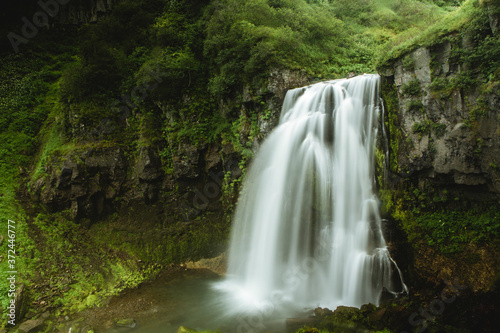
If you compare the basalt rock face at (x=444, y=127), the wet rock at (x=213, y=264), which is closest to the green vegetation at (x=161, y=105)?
Result: the basalt rock face at (x=444, y=127)

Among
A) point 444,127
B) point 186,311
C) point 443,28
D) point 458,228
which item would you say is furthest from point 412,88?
point 186,311

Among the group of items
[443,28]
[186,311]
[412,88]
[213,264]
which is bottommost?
[186,311]

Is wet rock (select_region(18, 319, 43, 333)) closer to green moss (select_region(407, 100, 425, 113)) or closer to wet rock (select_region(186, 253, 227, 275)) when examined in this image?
wet rock (select_region(186, 253, 227, 275))

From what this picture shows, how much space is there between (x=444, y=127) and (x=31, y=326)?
40.8 feet

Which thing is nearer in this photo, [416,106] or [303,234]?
[416,106]

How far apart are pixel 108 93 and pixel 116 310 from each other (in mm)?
9809

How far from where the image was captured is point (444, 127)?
23.2ft

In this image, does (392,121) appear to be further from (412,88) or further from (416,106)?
(412,88)

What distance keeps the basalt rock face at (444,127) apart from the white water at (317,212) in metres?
0.89

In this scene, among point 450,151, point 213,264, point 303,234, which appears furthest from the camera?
point 213,264

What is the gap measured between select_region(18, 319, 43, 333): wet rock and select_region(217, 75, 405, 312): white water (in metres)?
5.23

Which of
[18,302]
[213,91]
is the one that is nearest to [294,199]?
[213,91]

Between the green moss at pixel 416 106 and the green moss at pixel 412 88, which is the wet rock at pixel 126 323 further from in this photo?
the green moss at pixel 412 88

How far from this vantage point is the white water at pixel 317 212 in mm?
7637
